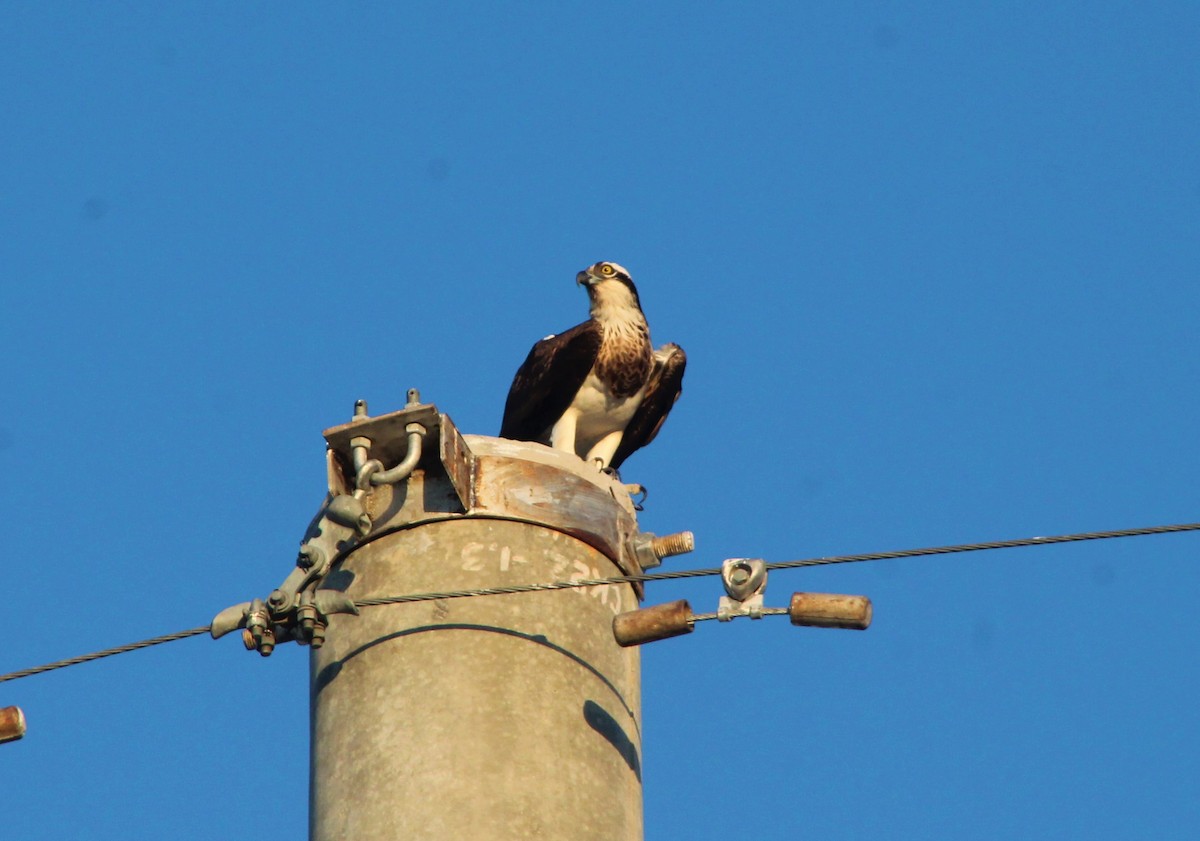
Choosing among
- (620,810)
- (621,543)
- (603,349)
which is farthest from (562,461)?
(603,349)

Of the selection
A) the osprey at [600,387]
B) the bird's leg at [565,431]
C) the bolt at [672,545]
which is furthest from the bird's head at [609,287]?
the bolt at [672,545]

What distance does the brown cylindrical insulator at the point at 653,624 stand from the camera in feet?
26.4

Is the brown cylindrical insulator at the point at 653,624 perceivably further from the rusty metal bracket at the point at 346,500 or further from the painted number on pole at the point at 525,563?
the rusty metal bracket at the point at 346,500

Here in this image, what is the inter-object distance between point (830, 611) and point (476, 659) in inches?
47.4

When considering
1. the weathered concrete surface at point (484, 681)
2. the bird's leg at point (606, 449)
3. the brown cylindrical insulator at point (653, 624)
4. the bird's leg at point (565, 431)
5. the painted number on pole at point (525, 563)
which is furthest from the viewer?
the bird's leg at point (606, 449)

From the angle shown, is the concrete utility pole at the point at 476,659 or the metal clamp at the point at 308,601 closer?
the concrete utility pole at the point at 476,659

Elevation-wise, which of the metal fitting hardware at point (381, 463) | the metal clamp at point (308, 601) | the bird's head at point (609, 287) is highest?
the bird's head at point (609, 287)

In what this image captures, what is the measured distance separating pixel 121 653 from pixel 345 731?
3.01 feet

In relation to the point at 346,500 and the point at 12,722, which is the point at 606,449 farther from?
the point at 12,722

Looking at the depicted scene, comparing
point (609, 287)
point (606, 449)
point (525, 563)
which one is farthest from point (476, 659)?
point (609, 287)

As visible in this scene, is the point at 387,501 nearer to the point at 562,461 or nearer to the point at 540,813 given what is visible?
the point at 562,461

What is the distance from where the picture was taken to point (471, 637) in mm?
8070

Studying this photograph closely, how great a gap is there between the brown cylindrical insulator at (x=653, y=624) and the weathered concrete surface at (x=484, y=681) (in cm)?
16

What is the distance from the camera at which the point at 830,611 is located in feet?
26.4
